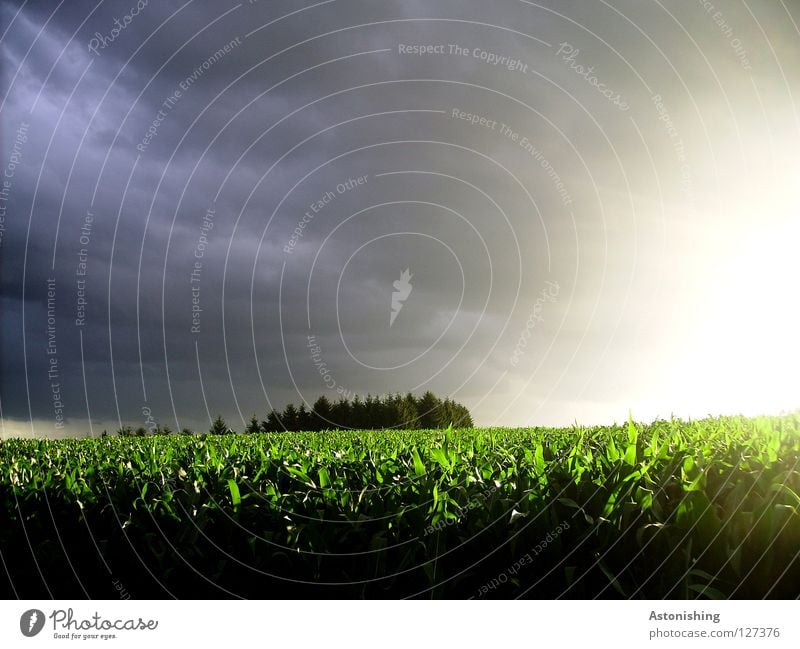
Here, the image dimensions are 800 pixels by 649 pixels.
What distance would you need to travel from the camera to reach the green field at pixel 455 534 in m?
3.72

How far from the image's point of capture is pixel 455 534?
381cm

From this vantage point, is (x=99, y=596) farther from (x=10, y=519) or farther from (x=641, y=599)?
(x=641, y=599)

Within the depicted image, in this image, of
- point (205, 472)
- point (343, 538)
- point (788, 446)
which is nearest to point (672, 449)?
point (788, 446)

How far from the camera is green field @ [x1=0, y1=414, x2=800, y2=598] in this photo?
3.72 m

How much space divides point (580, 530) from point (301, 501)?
1991 millimetres
